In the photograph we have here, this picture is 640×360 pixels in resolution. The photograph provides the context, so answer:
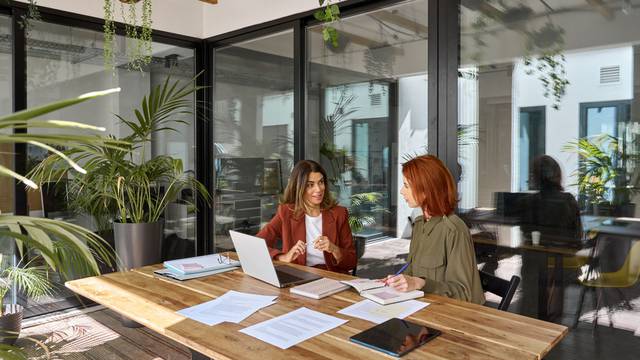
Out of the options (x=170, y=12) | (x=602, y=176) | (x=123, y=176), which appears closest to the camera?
(x=602, y=176)

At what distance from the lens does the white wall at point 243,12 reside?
389 centimetres

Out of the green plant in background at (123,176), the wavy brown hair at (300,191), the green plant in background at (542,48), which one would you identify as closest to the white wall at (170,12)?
the green plant in background at (123,176)

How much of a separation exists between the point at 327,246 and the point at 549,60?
154cm

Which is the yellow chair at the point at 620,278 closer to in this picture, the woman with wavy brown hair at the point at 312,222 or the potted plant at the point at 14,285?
the woman with wavy brown hair at the point at 312,222

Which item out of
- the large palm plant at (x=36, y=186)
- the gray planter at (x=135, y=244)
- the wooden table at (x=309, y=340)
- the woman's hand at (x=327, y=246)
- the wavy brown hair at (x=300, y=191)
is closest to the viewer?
the large palm plant at (x=36, y=186)

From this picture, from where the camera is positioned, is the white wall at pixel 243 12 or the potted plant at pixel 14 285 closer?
the potted plant at pixel 14 285

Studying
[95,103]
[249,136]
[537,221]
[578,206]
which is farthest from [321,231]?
[95,103]

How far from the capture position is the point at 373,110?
3.39 m

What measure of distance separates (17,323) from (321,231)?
2069mm

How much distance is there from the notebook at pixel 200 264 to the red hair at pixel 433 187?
3.22 feet

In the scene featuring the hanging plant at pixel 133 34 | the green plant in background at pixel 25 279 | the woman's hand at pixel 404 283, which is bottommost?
the green plant in background at pixel 25 279

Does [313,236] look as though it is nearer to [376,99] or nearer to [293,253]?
[293,253]

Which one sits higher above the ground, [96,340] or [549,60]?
[549,60]

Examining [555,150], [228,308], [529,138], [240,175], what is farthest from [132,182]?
[555,150]
